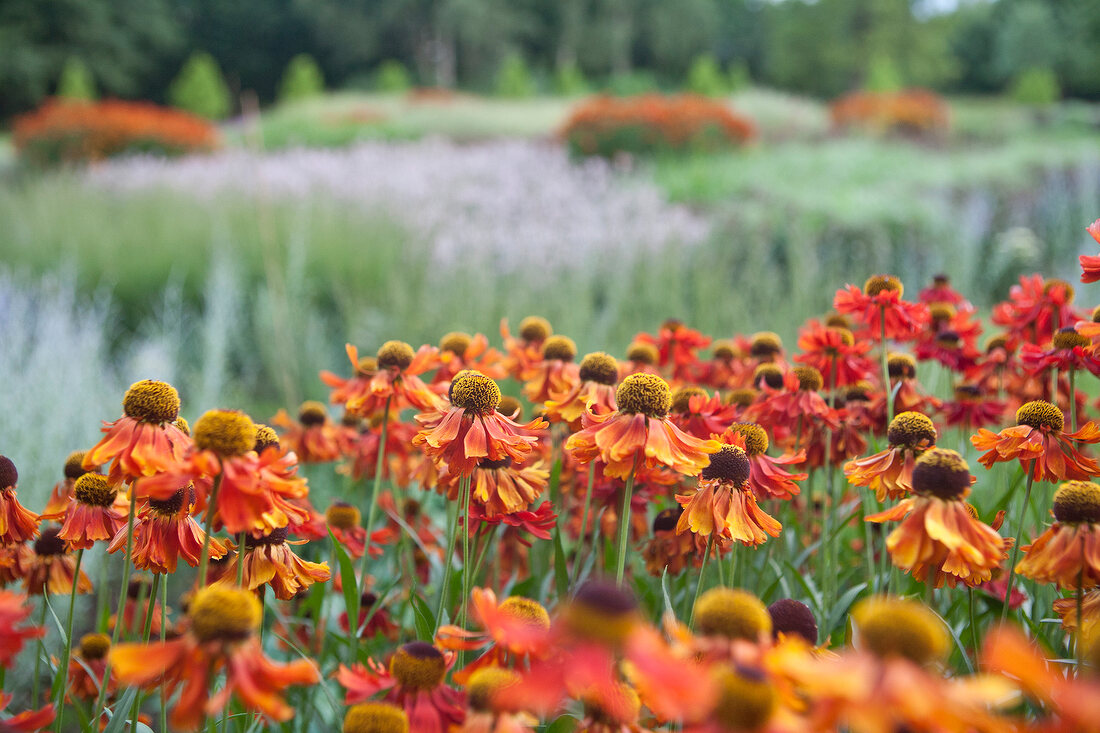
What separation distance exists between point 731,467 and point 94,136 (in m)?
12.1

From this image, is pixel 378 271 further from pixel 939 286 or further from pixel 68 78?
pixel 68 78

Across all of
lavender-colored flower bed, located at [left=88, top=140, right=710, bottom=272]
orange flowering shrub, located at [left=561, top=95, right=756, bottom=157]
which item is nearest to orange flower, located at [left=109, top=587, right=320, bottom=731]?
lavender-colored flower bed, located at [left=88, top=140, right=710, bottom=272]

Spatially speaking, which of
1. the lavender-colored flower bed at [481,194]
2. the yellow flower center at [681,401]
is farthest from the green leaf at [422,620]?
the lavender-colored flower bed at [481,194]

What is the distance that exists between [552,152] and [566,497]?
813 cm

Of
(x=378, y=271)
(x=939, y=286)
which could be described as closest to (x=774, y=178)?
(x=378, y=271)

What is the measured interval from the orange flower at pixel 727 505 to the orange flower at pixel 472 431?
0.18 meters

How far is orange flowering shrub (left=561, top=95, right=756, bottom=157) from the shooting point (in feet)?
28.6

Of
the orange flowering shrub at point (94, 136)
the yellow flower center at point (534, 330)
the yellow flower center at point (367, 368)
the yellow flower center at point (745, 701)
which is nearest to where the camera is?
the yellow flower center at point (745, 701)

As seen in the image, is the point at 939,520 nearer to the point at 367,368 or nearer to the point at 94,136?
the point at 367,368

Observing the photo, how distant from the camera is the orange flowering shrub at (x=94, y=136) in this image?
34.7 ft

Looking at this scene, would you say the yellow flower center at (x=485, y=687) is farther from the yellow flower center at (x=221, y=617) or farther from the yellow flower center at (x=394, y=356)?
the yellow flower center at (x=394, y=356)

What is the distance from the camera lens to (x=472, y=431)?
82cm

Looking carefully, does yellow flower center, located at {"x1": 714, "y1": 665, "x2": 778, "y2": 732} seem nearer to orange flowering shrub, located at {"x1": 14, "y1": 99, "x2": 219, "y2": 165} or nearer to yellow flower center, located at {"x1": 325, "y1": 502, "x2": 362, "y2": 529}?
yellow flower center, located at {"x1": 325, "y1": 502, "x2": 362, "y2": 529}

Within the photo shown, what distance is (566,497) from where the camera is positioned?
1240 millimetres
